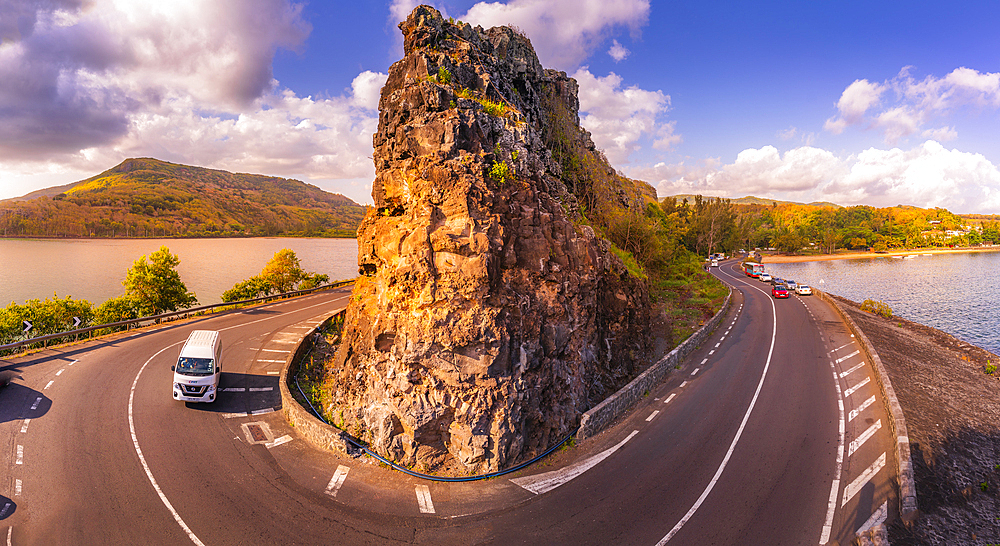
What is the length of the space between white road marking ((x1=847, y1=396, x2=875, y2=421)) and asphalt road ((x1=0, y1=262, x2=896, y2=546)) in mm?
169

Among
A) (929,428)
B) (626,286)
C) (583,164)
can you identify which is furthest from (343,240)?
(929,428)

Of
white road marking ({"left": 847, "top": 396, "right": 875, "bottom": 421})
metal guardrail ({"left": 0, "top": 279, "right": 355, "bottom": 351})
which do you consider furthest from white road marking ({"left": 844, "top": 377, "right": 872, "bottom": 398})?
metal guardrail ({"left": 0, "top": 279, "right": 355, "bottom": 351})

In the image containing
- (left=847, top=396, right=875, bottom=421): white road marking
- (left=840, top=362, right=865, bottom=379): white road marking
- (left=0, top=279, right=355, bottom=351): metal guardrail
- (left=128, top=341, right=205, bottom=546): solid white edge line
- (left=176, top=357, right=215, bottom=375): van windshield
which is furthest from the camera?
(left=0, top=279, right=355, bottom=351): metal guardrail

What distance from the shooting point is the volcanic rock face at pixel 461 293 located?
10859 millimetres

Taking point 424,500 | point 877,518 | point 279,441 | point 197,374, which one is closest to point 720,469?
point 877,518

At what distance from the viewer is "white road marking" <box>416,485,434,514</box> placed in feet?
30.4

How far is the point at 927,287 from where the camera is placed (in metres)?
56.7

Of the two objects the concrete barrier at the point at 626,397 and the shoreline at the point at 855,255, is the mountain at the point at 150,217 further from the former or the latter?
the concrete barrier at the point at 626,397

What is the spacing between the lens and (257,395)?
1594 cm

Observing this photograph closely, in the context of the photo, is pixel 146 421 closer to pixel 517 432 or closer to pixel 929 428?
pixel 517 432

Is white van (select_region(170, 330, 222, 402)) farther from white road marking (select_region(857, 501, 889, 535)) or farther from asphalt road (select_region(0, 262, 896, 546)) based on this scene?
white road marking (select_region(857, 501, 889, 535))

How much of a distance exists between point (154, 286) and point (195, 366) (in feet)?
65.9

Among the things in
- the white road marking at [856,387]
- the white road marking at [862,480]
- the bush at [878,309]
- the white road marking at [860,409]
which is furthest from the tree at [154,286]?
the bush at [878,309]

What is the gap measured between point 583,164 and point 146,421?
30.1 metres
